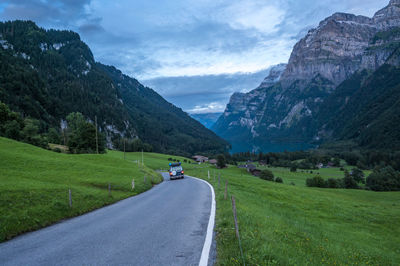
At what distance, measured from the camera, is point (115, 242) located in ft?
27.8

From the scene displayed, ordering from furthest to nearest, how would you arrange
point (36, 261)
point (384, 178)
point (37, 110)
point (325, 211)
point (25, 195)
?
point (37, 110) < point (384, 178) < point (325, 211) < point (25, 195) < point (36, 261)

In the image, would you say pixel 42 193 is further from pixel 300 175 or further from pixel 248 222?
pixel 300 175

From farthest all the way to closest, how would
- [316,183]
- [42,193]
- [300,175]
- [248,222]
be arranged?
[300,175]
[316,183]
[42,193]
[248,222]

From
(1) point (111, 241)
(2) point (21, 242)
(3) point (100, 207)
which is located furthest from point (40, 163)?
(1) point (111, 241)

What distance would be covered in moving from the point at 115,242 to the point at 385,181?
326ft

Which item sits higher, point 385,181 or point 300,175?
point 385,181

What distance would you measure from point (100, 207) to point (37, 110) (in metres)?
175

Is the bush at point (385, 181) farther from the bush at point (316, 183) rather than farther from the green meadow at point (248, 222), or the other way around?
the green meadow at point (248, 222)

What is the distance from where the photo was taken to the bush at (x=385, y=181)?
8281 cm

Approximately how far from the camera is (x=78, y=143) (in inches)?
3009

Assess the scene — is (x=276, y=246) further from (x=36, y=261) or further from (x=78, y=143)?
(x=78, y=143)

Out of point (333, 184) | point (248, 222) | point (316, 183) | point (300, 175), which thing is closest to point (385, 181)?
point (333, 184)

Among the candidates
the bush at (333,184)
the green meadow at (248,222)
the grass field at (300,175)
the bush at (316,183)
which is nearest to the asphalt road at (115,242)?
the green meadow at (248,222)

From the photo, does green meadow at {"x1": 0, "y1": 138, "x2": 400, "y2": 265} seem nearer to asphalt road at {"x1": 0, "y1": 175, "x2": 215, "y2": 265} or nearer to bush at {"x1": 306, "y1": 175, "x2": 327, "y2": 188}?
asphalt road at {"x1": 0, "y1": 175, "x2": 215, "y2": 265}
